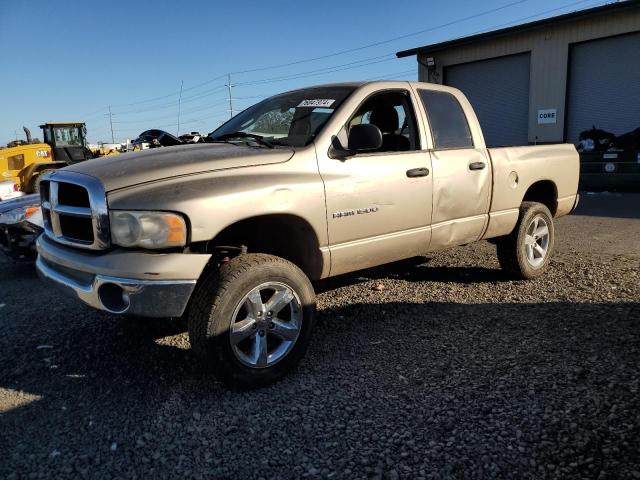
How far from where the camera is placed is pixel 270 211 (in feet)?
10.7

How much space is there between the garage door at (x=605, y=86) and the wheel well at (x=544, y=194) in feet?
44.6

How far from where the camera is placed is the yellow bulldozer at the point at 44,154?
45.9 feet

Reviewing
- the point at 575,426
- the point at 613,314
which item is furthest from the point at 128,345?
the point at 613,314

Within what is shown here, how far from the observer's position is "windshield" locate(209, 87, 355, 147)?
155 inches

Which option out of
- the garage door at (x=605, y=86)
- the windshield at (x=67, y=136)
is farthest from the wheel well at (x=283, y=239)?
the garage door at (x=605, y=86)

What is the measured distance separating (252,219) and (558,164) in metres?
3.87

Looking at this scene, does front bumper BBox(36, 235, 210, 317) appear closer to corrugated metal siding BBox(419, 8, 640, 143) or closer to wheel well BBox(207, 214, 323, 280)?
wheel well BBox(207, 214, 323, 280)

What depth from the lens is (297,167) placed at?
3.45 m

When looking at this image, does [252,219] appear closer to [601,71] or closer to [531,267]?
[531,267]

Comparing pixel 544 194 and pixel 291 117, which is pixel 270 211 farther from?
pixel 544 194

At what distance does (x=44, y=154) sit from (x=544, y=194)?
14159 millimetres

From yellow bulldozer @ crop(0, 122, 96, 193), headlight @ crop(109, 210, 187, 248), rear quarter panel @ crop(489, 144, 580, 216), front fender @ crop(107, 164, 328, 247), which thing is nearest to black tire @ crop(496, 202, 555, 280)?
rear quarter panel @ crop(489, 144, 580, 216)

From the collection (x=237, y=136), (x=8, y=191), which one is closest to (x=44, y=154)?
(x=8, y=191)

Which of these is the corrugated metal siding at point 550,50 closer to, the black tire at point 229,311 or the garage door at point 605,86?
the garage door at point 605,86
